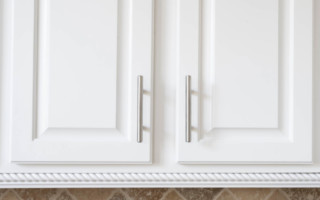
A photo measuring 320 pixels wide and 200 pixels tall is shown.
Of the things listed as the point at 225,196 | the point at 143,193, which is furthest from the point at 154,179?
the point at 225,196

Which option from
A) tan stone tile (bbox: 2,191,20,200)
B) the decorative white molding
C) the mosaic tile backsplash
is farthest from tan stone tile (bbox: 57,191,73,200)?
the decorative white molding

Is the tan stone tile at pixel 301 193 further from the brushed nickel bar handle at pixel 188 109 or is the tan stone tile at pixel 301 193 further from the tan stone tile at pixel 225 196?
the brushed nickel bar handle at pixel 188 109

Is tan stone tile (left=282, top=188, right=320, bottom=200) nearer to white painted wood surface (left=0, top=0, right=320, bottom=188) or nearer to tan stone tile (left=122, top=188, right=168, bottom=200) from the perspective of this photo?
white painted wood surface (left=0, top=0, right=320, bottom=188)

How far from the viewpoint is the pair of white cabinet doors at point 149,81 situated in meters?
0.96

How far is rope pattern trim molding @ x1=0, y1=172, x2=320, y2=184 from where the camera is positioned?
3.21 feet

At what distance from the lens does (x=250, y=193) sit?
1317mm

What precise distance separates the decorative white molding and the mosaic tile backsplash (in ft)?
1.00

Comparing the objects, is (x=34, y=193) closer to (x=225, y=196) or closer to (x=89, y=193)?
(x=89, y=193)

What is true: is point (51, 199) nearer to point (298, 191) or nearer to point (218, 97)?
point (218, 97)

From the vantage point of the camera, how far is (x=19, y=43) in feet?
3.15

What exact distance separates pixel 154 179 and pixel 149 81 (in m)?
0.25

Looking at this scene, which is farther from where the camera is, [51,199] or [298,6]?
[51,199]

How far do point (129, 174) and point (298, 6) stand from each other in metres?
0.62

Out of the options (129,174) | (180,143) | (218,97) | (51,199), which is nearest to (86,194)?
(51,199)
